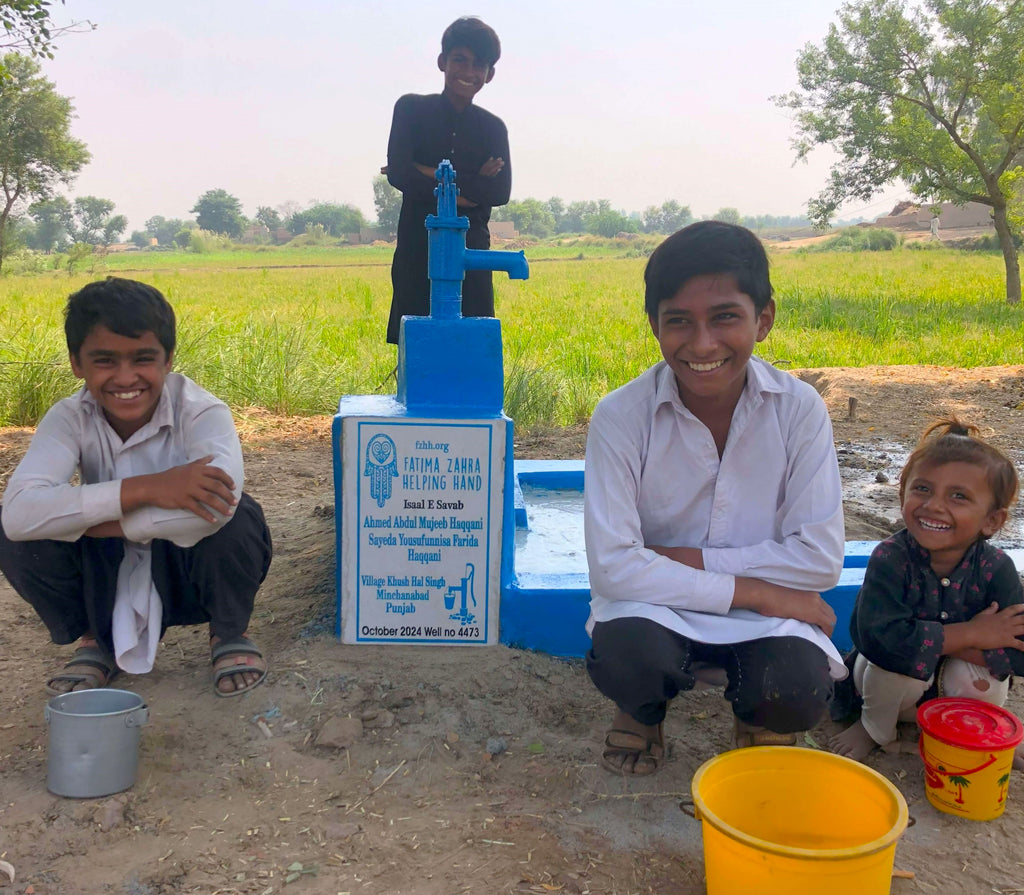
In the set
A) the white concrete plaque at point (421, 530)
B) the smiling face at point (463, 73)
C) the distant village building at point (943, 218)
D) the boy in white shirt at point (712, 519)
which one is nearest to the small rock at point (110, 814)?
the white concrete plaque at point (421, 530)

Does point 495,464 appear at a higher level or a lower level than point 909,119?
lower

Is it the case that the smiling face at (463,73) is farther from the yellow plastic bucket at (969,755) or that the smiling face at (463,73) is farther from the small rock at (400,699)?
the yellow plastic bucket at (969,755)

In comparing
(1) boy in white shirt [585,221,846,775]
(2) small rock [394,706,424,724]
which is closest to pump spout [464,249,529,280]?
(1) boy in white shirt [585,221,846,775]

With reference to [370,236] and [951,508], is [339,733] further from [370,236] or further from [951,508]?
[370,236]

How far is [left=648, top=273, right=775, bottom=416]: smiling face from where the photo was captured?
1793mm

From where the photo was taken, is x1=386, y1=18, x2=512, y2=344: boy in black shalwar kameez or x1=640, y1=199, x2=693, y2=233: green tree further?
x1=640, y1=199, x2=693, y2=233: green tree

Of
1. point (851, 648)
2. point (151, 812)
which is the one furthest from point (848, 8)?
point (151, 812)

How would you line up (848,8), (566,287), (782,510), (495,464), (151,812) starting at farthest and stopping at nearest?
1. (566,287)
2. (848,8)
3. (495,464)
4. (782,510)
5. (151,812)

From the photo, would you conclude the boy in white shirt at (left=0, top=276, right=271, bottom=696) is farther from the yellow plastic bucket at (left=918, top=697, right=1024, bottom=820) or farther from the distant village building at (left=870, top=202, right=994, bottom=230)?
the distant village building at (left=870, top=202, right=994, bottom=230)

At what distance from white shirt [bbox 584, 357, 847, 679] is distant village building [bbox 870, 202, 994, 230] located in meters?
52.1

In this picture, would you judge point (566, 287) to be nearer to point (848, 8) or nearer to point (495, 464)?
point (848, 8)

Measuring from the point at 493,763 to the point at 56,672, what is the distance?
3.88 ft

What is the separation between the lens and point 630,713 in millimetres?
1907

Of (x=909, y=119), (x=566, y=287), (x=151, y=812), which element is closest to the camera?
(x=151, y=812)
